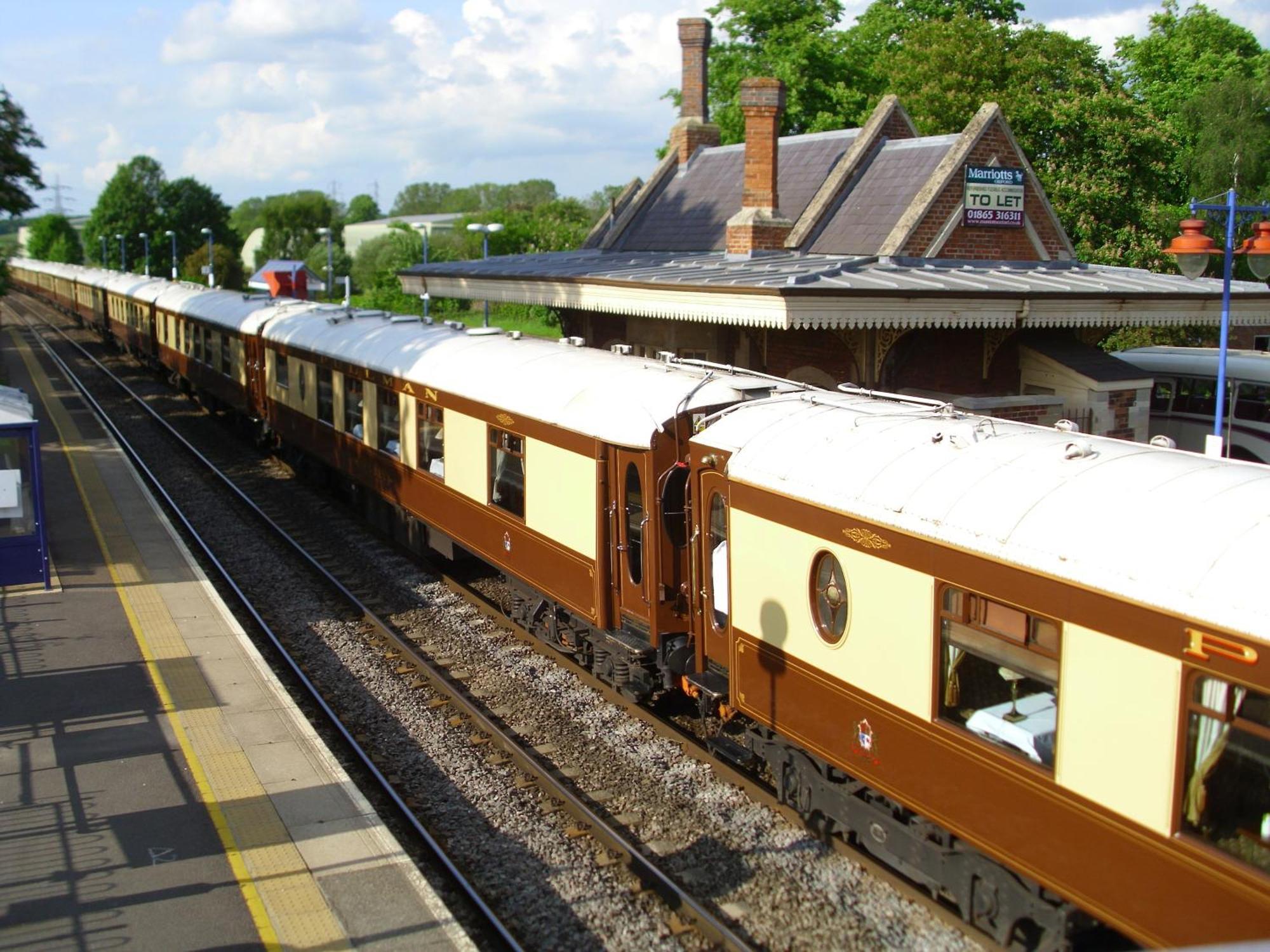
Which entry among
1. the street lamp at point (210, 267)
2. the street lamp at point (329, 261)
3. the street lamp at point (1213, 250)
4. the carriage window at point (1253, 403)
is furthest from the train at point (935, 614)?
the street lamp at point (210, 267)

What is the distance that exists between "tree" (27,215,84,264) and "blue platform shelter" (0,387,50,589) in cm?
10630

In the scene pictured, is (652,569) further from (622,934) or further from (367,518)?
(367,518)

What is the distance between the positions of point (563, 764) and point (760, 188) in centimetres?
1340

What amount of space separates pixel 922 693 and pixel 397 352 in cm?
1058

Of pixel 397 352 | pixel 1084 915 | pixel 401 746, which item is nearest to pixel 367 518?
pixel 397 352

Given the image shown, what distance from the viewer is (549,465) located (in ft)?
36.6

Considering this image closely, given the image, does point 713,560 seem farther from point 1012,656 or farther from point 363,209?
point 363,209

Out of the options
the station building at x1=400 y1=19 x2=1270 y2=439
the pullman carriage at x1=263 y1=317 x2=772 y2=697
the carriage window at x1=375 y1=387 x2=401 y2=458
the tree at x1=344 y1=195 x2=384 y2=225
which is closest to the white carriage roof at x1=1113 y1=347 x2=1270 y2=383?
the station building at x1=400 y1=19 x2=1270 y2=439

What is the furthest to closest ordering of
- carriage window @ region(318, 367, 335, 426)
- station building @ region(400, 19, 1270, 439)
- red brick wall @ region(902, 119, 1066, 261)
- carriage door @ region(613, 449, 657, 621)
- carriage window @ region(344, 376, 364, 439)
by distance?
1. red brick wall @ region(902, 119, 1066, 261)
2. carriage window @ region(318, 367, 335, 426)
3. carriage window @ region(344, 376, 364, 439)
4. station building @ region(400, 19, 1270, 439)
5. carriage door @ region(613, 449, 657, 621)

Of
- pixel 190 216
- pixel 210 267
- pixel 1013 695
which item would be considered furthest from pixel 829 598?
pixel 190 216

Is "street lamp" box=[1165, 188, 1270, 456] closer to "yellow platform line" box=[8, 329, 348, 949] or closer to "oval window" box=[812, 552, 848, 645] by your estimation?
"oval window" box=[812, 552, 848, 645]

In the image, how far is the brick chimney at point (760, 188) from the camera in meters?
20.0

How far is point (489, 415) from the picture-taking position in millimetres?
12547

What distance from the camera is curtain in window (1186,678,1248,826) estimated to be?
201 inches
